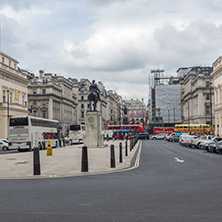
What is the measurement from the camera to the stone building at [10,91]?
65.5 meters

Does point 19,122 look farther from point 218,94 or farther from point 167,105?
point 167,105

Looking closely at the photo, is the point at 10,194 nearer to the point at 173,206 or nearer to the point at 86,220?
the point at 86,220

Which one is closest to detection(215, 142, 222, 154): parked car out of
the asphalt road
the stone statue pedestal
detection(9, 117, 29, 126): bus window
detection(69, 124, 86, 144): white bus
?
the stone statue pedestal

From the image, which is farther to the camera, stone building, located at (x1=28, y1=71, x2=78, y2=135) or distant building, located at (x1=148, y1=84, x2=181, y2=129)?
distant building, located at (x1=148, y1=84, x2=181, y2=129)

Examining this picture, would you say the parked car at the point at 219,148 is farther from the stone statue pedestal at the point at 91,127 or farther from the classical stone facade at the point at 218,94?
the classical stone facade at the point at 218,94

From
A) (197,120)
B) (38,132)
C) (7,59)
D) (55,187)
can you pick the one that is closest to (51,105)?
(7,59)

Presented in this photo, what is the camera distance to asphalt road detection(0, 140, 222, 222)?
6.50 meters

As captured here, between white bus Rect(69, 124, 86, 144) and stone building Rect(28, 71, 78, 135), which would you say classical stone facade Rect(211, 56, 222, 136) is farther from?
stone building Rect(28, 71, 78, 135)

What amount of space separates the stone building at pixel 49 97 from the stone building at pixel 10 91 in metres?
21.7

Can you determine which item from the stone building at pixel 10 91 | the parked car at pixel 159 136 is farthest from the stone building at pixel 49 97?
the parked car at pixel 159 136

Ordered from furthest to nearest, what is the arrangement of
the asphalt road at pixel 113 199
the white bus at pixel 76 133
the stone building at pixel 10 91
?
1. the stone building at pixel 10 91
2. the white bus at pixel 76 133
3. the asphalt road at pixel 113 199

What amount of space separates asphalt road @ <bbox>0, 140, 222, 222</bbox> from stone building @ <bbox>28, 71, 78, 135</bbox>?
8798 centimetres

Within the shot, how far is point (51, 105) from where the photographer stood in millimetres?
100438

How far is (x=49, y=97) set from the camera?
100m
